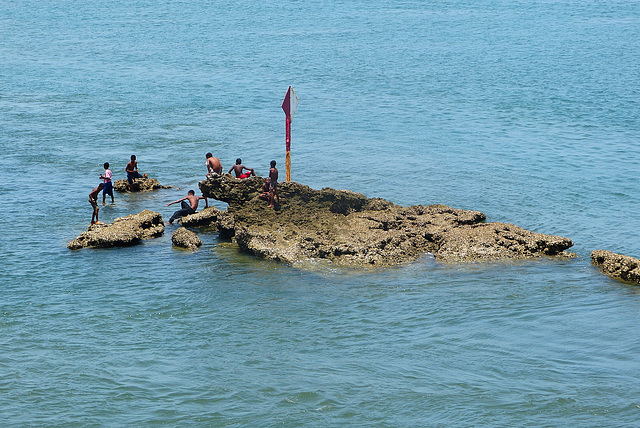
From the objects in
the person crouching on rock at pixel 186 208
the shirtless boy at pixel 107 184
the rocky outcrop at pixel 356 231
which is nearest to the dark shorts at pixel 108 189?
the shirtless boy at pixel 107 184

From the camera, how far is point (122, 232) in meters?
18.1

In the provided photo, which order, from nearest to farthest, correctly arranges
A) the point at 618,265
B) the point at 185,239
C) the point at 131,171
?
the point at 618,265, the point at 185,239, the point at 131,171

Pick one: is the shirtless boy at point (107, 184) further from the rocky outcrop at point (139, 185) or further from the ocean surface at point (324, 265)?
the rocky outcrop at point (139, 185)

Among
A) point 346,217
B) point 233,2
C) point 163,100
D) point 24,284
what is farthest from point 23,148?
point 233,2

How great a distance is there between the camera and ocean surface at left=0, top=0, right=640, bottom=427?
1143 centimetres

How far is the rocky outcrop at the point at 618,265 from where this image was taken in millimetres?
15367

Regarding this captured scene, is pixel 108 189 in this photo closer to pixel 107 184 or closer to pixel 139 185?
pixel 107 184

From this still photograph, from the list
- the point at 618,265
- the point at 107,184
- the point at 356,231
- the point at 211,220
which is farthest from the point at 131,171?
the point at 618,265

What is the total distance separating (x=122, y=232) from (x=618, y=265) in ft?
37.9

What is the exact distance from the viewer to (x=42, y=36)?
57.5 m

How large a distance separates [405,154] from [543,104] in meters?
12.4

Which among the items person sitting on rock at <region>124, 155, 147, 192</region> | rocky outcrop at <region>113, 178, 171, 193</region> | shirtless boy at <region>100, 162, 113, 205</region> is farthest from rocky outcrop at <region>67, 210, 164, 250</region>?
person sitting on rock at <region>124, 155, 147, 192</region>

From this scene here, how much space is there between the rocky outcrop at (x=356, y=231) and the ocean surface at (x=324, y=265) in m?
0.57

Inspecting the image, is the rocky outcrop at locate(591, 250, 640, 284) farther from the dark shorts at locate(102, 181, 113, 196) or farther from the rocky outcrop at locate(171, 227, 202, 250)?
the dark shorts at locate(102, 181, 113, 196)
